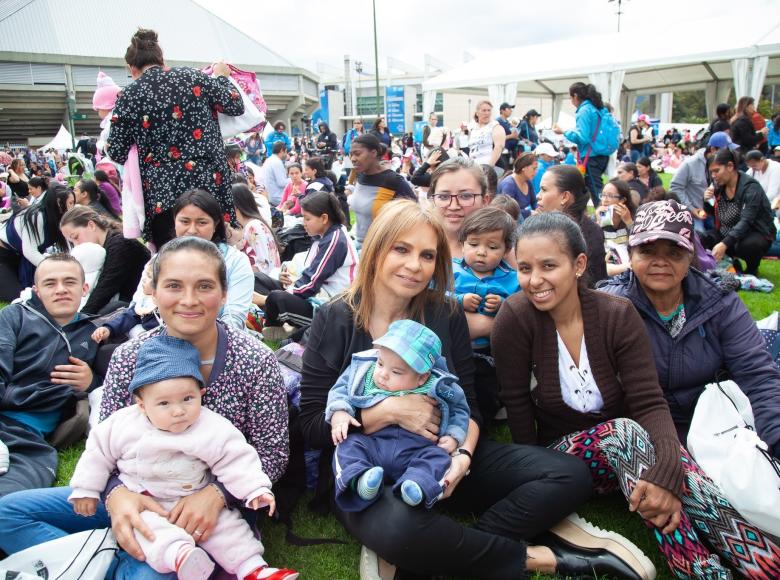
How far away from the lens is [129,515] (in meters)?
1.99

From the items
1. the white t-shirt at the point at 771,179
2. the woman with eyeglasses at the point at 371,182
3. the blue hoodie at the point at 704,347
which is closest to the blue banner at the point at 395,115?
the white t-shirt at the point at 771,179

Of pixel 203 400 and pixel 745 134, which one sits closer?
pixel 203 400

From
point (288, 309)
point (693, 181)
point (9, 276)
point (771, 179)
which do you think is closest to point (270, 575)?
point (288, 309)

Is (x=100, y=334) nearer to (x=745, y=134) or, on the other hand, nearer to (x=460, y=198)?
(x=460, y=198)

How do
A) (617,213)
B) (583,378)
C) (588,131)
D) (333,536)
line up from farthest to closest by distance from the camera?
(588,131) < (617,213) < (333,536) < (583,378)

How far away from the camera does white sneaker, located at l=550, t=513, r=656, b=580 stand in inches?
83.8

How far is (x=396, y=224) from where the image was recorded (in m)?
2.43

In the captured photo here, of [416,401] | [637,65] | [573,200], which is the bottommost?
[416,401]

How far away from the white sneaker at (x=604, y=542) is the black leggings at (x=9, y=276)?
626 cm

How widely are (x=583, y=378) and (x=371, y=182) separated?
12.0ft

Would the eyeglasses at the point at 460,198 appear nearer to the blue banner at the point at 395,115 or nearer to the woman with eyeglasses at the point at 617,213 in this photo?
the woman with eyeglasses at the point at 617,213

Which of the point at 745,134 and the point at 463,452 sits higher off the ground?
the point at 745,134

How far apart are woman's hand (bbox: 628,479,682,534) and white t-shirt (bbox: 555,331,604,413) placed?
46 centimetres

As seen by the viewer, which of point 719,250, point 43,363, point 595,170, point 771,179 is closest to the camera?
point 43,363
